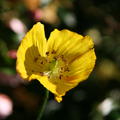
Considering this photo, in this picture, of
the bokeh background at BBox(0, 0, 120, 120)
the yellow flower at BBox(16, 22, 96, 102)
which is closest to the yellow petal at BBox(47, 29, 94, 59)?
the yellow flower at BBox(16, 22, 96, 102)

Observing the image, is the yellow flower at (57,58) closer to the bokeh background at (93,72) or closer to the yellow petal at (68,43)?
the yellow petal at (68,43)

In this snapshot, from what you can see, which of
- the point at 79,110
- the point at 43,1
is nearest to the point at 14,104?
the point at 79,110

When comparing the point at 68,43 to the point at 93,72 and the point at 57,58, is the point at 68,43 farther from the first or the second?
the point at 93,72

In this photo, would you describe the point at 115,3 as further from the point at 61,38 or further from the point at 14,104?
the point at 61,38

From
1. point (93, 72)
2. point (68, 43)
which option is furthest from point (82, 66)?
point (93, 72)

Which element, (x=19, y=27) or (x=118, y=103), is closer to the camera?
(x=118, y=103)

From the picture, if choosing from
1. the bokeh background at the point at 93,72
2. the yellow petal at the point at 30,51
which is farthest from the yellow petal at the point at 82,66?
the bokeh background at the point at 93,72
